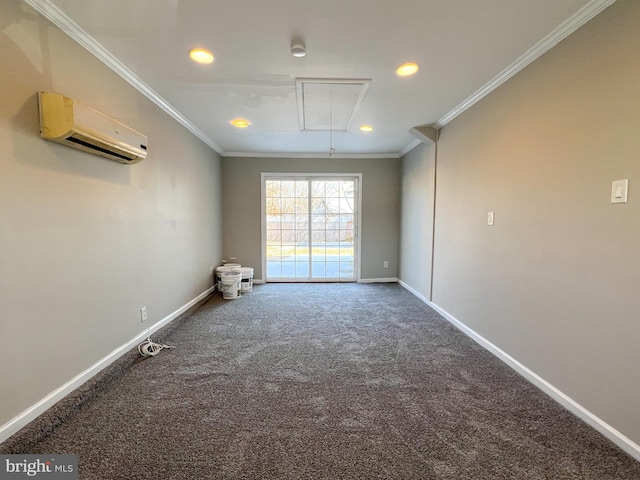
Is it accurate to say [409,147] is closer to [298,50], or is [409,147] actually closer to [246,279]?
[298,50]

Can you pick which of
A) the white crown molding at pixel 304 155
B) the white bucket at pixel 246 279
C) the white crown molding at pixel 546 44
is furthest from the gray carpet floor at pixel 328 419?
the white crown molding at pixel 304 155

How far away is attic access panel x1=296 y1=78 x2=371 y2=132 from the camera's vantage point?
2574 millimetres

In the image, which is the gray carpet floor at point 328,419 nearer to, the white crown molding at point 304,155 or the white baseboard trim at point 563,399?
the white baseboard trim at point 563,399

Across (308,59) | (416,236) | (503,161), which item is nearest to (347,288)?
(416,236)

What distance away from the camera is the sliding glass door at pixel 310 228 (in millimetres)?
5445

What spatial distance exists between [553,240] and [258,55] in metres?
2.42

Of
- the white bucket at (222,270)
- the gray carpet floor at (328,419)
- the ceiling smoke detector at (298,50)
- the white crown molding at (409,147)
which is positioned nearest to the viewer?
the gray carpet floor at (328,419)

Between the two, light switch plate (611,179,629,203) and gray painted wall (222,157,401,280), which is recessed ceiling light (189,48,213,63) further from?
gray painted wall (222,157,401,280)

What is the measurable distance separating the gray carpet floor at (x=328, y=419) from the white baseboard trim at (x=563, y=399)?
44 millimetres

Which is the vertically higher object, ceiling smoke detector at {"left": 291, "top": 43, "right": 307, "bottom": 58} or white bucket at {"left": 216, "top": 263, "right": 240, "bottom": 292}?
ceiling smoke detector at {"left": 291, "top": 43, "right": 307, "bottom": 58}

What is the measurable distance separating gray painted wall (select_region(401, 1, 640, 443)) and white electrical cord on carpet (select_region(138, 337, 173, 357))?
296cm

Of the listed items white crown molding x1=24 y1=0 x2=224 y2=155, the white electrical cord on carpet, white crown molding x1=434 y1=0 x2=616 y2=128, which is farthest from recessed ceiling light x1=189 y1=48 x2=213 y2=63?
the white electrical cord on carpet

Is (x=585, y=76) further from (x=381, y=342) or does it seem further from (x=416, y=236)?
(x=416, y=236)

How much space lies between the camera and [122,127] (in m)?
2.15
